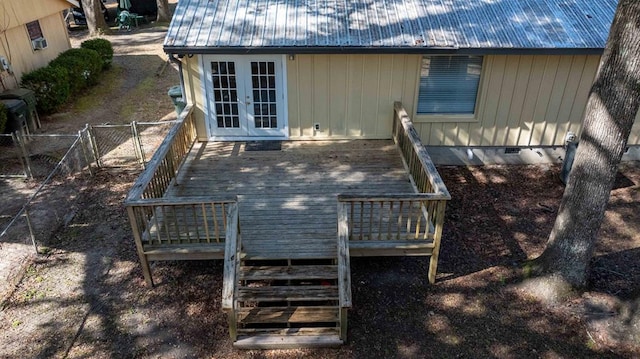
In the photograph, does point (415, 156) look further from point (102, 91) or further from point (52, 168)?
point (102, 91)

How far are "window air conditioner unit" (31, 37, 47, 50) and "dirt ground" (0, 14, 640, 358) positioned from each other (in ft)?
25.8

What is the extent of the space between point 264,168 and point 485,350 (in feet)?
14.9

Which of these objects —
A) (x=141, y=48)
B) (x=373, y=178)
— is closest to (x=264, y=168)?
(x=373, y=178)

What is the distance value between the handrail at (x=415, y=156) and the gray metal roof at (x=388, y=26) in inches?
51.4

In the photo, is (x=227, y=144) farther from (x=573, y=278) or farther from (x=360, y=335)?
(x=573, y=278)

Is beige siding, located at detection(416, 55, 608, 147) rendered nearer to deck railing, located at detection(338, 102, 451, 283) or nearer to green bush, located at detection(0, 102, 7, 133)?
deck railing, located at detection(338, 102, 451, 283)

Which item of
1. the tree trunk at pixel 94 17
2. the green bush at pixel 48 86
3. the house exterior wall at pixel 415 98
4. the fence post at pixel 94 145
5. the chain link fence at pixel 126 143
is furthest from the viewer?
the tree trunk at pixel 94 17

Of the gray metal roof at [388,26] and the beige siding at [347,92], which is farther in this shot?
the beige siding at [347,92]

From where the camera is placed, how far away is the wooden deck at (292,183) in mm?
6250

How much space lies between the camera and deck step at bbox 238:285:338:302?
5559mm

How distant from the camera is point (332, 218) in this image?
6641mm

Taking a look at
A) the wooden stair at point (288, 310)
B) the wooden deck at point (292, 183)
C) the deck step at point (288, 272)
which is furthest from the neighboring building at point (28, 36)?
the wooden stair at point (288, 310)

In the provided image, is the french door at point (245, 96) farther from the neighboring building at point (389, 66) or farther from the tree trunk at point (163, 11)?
the tree trunk at point (163, 11)

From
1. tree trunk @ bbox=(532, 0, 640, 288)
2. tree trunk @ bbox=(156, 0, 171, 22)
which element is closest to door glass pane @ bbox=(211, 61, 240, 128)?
tree trunk @ bbox=(532, 0, 640, 288)
